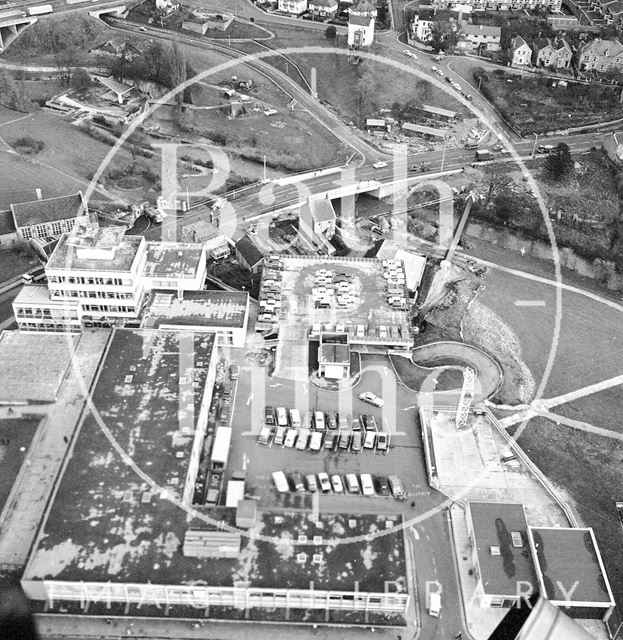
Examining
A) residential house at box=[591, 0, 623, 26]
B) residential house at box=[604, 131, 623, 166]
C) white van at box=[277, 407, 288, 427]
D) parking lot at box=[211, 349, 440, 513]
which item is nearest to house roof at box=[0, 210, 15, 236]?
parking lot at box=[211, 349, 440, 513]

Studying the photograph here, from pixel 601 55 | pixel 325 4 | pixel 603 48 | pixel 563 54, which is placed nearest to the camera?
pixel 603 48

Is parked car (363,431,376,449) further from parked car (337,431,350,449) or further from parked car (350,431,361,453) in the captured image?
parked car (337,431,350,449)

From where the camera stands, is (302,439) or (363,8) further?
(363,8)

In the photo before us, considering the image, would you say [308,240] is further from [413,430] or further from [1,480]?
[1,480]

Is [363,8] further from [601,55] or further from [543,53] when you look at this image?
[601,55]

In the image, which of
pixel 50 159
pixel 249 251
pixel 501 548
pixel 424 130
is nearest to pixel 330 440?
pixel 501 548

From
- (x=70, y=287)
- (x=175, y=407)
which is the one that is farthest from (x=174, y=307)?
(x=175, y=407)
